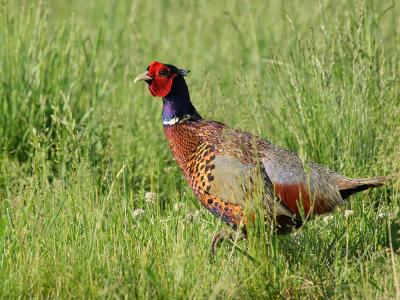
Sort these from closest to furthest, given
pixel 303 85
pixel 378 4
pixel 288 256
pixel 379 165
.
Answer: pixel 288 256
pixel 379 165
pixel 303 85
pixel 378 4

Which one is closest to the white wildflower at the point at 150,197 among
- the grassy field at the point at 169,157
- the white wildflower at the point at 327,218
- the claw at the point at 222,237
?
the grassy field at the point at 169,157

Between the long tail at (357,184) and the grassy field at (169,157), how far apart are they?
0.09m

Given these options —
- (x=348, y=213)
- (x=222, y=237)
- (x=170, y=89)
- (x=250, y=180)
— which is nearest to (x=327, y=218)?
(x=348, y=213)

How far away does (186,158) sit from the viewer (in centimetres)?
514

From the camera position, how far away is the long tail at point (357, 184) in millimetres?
4793

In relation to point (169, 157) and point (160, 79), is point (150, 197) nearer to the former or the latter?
point (160, 79)

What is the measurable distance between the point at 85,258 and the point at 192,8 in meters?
5.06

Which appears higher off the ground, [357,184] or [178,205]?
[357,184]

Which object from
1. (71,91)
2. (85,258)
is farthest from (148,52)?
(85,258)

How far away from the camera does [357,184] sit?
16.1 feet

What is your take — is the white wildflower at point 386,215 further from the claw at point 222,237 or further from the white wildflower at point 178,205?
the white wildflower at point 178,205

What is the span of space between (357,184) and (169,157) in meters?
1.87

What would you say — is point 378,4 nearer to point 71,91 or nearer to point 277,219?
point 71,91

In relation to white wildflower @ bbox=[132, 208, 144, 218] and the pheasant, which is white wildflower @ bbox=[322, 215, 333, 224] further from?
white wildflower @ bbox=[132, 208, 144, 218]
